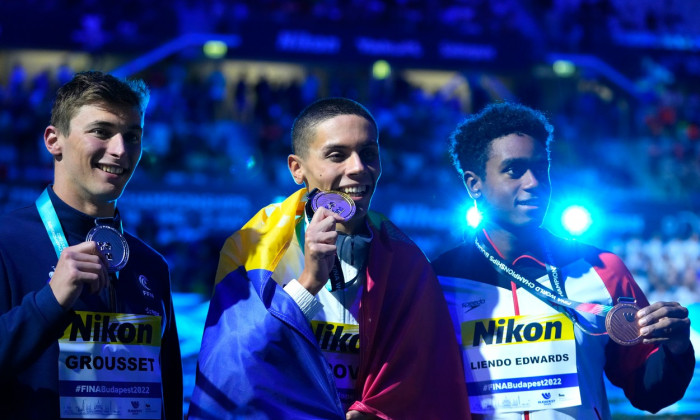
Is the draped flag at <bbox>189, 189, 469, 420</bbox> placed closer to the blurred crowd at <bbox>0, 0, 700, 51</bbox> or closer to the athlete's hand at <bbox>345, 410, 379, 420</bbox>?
the athlete's hand at <bbox>345, 410, 379, 420</bbox>

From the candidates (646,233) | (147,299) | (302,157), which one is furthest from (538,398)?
(646,233)

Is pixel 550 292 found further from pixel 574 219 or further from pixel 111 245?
pixel 574 219

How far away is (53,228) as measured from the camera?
2.41 metres

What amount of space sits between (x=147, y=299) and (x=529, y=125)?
4.84 feet

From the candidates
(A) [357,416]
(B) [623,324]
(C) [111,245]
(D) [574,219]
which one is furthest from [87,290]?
(D) [574,219]

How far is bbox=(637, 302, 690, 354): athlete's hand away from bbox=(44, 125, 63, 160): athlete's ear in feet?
6.17

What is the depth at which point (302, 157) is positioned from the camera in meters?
2.64

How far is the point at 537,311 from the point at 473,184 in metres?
0.55

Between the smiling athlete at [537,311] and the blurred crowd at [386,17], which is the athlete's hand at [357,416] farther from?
the blurred crowd at [386,17]

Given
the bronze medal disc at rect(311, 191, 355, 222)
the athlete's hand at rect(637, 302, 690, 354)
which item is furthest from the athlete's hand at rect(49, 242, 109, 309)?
the athlete's hand at rect(637, 302, 690, 354)

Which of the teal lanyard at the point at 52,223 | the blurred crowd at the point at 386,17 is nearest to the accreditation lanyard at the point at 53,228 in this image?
the teal lanyard at the point at 52,223

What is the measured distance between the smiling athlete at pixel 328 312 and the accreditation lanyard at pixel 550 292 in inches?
12.3

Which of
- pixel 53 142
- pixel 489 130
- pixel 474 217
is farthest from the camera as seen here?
pixel 474 217

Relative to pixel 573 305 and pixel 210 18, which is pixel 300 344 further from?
pixel 210 18
